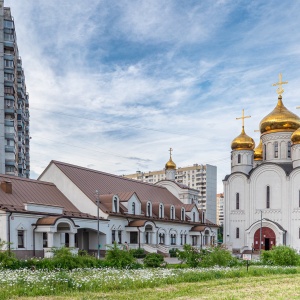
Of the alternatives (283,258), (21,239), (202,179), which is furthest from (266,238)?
(202,179)

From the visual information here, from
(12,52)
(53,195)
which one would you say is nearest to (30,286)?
(53,195)

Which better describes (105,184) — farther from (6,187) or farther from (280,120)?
(280,120)

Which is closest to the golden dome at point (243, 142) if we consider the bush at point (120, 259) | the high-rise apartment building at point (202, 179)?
the bush at point (120, 259)

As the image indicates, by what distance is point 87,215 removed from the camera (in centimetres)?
3459

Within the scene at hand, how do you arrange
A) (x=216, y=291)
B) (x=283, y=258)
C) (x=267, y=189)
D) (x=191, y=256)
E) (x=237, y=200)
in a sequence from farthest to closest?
1. (x=237, y=200)
2. (x=267, y=189)
3. (x=283, y=258)
4. (x=191, y=256)
5. (x=216, y=291)

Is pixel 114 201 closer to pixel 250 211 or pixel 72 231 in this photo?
pixel 72 231

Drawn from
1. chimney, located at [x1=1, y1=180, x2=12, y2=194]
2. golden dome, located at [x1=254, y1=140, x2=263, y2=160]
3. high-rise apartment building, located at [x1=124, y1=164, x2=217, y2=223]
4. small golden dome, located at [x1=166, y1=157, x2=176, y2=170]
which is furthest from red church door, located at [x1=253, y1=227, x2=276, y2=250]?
high-rise apartment building, located at [x1=124, y1=164, x2=217, y2=223]

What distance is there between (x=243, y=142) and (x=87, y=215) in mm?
25582

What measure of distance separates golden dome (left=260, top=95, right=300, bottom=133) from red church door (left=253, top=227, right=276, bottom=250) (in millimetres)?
11883

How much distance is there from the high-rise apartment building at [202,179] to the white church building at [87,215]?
70.4 metres

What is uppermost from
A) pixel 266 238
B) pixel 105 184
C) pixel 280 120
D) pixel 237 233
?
pixel 280 120

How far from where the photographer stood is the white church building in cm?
2898

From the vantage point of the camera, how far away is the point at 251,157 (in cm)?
5397

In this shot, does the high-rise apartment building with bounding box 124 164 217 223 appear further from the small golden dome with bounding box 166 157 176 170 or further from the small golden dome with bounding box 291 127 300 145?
the small golden dome with bounding box 291 127 300 145
